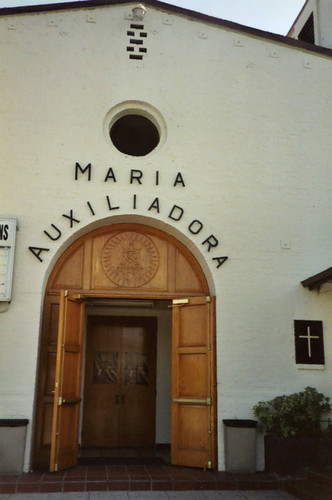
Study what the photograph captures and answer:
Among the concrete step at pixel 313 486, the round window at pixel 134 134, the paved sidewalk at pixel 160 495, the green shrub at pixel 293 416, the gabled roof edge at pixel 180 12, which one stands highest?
the gabled roof edge at pixel 180 12

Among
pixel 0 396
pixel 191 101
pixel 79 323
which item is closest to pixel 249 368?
pixel 79 323

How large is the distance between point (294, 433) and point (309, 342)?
1.63 metres

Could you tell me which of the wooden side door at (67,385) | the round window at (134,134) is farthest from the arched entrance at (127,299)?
the round window at (134,134)

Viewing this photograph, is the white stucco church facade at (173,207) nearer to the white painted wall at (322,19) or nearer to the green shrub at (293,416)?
the green shrub at (293,416)

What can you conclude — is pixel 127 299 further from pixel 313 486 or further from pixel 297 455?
pixel 313 486

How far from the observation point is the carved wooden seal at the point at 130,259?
8.92 m

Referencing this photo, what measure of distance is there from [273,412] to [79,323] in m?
3.42

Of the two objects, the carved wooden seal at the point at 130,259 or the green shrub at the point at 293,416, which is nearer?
the green shrub at the point at 293,416

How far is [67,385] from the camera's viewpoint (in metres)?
8.07

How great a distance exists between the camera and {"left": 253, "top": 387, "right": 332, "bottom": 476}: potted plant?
7.84 meters

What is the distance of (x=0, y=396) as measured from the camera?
7.84 meters

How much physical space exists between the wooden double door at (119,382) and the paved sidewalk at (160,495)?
4244 mm

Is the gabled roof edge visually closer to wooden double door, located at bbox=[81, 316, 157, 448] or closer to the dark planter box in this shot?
wooden double door, located at bbox=[81, 316, 157, 448]

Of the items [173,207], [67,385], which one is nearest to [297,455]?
[67,385]
